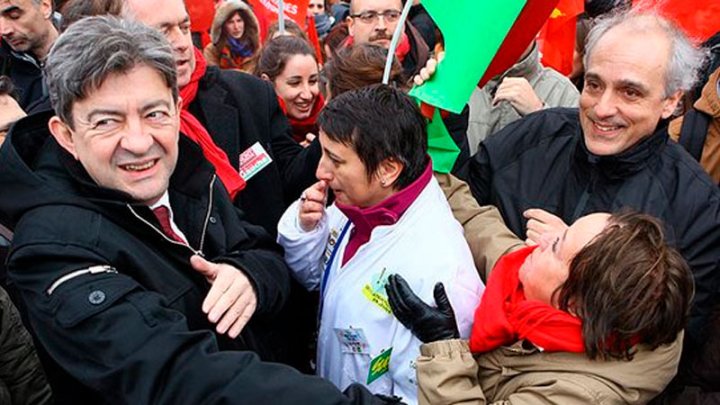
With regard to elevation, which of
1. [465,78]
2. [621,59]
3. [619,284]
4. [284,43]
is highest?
[621,59]

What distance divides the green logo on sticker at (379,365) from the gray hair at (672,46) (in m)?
1.38

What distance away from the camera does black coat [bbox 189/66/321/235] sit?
10.1 ft

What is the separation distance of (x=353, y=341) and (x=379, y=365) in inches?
5.1

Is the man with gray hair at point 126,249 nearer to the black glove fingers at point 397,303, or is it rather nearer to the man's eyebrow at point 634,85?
the black glove fingers at point 397,303

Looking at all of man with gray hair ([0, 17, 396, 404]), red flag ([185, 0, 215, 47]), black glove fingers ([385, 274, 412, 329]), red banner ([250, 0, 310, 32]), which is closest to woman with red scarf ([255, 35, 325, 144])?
red flag ([185, 0, 215, 47])

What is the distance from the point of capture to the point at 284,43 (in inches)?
186

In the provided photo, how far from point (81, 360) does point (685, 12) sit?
2976 millimetres

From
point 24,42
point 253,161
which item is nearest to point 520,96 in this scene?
point 253,161

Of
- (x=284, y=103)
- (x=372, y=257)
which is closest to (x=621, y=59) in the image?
(x=372, y=257)

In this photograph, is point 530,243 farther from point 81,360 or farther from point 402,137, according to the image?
point 81,360

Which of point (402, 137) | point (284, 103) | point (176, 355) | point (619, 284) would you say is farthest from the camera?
point (284, 103)

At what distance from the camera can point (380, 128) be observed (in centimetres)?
241

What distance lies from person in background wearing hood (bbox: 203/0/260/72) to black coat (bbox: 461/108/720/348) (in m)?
3.80

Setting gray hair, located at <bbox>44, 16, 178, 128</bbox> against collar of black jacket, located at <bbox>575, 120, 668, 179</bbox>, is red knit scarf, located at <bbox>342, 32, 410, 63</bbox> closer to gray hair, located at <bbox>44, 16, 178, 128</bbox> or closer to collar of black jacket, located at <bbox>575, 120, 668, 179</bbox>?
collar of black jacket, located at <bbox>575, 120, 668, 179</bbox>
